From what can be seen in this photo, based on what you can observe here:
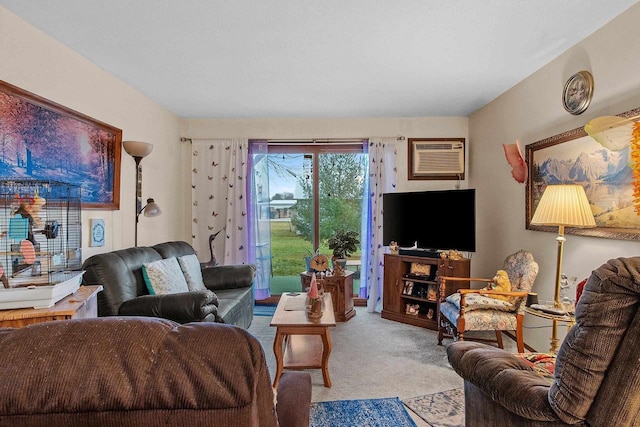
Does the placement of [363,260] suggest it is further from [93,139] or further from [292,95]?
[93,139]

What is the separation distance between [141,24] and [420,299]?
3.69 m

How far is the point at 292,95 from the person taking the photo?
154 inches

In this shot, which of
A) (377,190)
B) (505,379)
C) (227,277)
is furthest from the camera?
(377,190)

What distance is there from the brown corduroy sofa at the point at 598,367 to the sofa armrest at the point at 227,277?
301cm

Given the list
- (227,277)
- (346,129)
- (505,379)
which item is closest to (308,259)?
(227,277)

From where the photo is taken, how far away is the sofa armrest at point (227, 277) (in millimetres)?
3898

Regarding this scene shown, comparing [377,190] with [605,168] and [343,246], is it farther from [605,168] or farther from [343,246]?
[605,168]

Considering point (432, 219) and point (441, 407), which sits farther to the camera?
point (432, 219)

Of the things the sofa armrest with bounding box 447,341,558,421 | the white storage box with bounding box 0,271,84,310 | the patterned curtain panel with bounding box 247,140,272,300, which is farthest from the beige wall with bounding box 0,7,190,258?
the sofa armrest with bounding box 447,341,558,421

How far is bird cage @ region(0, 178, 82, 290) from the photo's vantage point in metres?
1.85

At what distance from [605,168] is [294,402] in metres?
2.60

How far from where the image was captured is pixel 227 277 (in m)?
3.93

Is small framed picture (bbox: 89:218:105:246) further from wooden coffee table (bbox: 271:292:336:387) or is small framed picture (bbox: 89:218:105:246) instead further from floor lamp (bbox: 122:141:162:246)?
wooden coffee table (bbox: 271:292:336:387)

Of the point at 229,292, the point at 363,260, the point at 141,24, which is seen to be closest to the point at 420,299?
the point at 363,260
